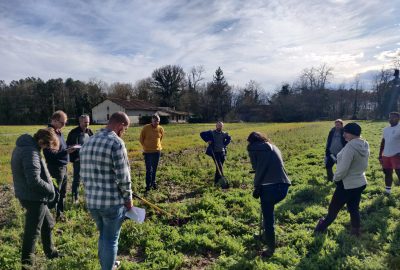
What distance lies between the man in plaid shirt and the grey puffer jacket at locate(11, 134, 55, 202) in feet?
2.43

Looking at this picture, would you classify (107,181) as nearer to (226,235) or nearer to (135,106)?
(226,235)

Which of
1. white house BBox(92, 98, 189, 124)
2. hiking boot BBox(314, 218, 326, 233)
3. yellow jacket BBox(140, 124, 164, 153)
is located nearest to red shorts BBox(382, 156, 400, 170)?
hiking boot BBox(314, 218, 326, 233)

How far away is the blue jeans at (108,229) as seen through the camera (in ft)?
13.4

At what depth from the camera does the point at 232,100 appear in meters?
93.1

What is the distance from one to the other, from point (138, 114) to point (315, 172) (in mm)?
61864

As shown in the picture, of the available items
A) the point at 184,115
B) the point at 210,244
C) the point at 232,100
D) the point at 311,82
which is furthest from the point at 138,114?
the point at 210,244

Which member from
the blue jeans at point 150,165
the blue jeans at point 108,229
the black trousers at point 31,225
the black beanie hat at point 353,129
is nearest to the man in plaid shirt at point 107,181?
the blue jeans at point 108,229

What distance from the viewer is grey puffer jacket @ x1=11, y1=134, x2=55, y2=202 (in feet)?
14.1

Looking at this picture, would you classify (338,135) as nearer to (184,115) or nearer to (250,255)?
(250,255)

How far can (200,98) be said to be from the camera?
8150 centimetres

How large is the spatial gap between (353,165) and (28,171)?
5.29 m

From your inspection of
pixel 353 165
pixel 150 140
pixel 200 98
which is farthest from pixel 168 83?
pixel 353 165

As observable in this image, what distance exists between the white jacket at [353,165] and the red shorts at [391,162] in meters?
2.98

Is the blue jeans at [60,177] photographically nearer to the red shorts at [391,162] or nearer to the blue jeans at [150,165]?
the blue jeans at [150,165]
